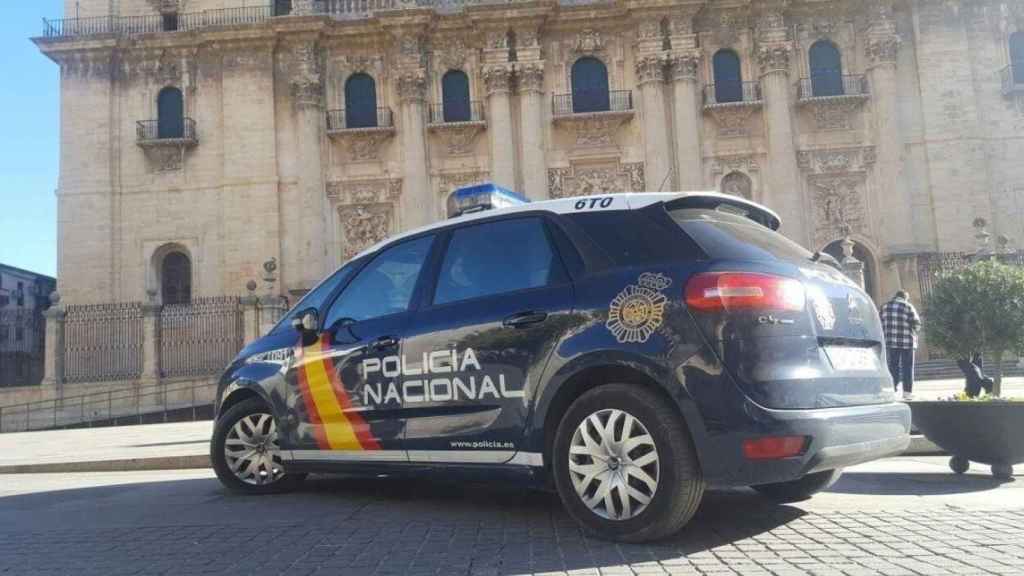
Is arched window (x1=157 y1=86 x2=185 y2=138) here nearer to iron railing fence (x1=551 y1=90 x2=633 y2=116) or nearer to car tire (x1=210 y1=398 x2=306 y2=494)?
iron railing fence (x1=551 y1=90 x2=633 y2=116)

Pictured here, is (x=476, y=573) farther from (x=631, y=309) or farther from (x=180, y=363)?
(x=180, y=363)

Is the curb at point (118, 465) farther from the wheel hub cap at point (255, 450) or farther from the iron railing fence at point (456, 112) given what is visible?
the iron railing fence at point (456, 112)

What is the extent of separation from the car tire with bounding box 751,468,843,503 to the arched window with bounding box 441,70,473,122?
2265 cm

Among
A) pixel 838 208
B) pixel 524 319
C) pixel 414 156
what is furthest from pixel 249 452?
pixel 838 208

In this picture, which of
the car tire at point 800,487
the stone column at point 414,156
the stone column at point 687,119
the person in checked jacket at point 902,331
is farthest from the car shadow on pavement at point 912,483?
the stone column at point 414,156

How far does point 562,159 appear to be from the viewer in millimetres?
25438

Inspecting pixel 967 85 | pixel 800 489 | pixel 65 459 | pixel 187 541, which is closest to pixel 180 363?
pixel 65 459

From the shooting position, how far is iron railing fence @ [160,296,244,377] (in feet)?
73.3

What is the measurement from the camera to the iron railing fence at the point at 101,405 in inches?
818

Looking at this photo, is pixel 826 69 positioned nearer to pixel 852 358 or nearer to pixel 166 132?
pixel 166 132

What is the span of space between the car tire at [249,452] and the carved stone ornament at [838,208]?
22.9 m

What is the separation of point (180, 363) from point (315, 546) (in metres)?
20.8

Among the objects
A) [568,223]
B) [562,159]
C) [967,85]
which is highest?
[967,85]

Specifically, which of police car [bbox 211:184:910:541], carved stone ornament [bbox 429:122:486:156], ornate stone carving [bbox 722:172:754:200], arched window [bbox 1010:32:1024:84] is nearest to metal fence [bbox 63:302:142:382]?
carved stone ornament [bbox 429:122:486:156]
